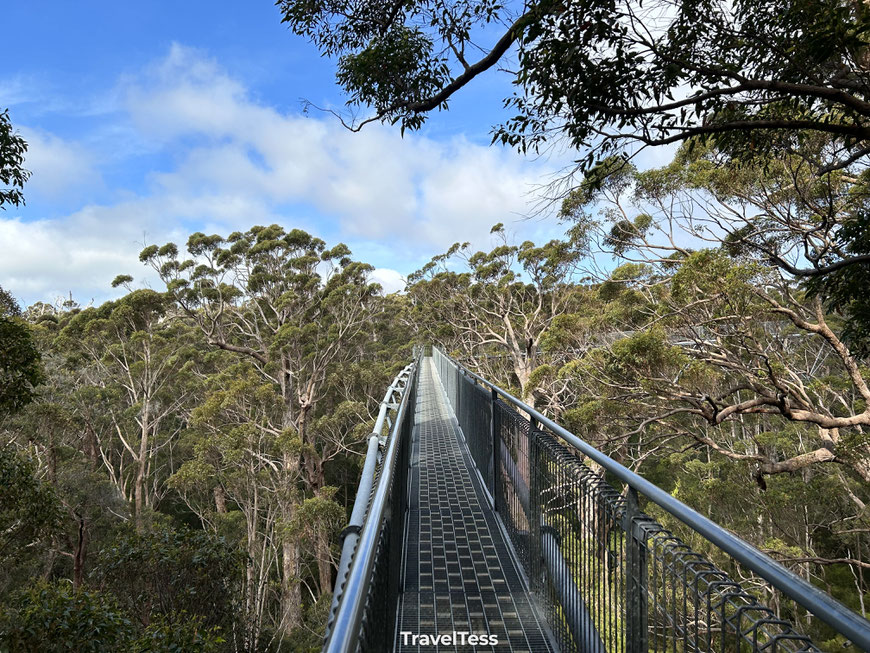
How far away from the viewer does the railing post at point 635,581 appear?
1.99 meters

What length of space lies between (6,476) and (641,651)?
8.03m

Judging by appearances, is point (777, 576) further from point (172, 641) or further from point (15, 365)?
point (15, 365)

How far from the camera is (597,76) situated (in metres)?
5.03

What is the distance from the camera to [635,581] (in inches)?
80.5

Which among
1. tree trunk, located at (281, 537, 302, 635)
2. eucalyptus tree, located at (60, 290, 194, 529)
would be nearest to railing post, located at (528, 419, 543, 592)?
tree trunk, located at (281, 537, 302, 635)

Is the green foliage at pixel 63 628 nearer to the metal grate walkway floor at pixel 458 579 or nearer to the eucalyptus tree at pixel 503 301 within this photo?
the metal grate walkway floor at pixel 458 579

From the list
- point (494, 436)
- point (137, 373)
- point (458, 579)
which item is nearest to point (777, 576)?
point (458, 579)

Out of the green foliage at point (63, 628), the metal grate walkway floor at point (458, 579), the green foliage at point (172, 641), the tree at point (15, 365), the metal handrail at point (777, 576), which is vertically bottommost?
the green foliage at point (172, 641)

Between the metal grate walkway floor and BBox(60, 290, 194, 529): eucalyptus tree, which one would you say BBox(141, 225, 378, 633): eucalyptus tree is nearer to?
BBox(60, 290, 194, 529): eucalyptus tree

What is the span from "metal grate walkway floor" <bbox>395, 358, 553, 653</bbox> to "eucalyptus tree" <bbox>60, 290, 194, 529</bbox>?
20.3 metres

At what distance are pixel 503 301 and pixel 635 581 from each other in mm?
24596

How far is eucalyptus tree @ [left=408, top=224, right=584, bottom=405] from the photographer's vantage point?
2395 centimetres

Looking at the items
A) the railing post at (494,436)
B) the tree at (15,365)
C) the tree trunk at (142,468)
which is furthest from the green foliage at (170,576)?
the tree trunk at (142,468)

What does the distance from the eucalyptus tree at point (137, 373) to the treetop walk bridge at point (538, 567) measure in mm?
20616
